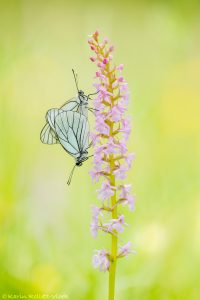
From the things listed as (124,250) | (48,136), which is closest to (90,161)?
(48,136)

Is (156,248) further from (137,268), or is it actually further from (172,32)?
(172,32)

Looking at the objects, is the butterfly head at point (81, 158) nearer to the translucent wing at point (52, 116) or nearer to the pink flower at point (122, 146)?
the translucent wing at point (52, 116)

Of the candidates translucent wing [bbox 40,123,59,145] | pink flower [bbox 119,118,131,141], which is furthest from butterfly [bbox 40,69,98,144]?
pink flower [bbox 119,118,131,141]

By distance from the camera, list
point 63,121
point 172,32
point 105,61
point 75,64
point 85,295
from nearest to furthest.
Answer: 1. point 105,61
2. point 63,121
3. point 85,295
4. point 172,32
5. point 75,64

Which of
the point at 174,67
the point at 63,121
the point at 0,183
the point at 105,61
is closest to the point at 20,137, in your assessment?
the point at 0,183

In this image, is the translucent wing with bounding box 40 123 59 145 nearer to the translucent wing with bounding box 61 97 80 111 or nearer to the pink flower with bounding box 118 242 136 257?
the translucent wing with bounding box 61 97 80 111

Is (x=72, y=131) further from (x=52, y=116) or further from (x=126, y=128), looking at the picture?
(x=126, y=128)
